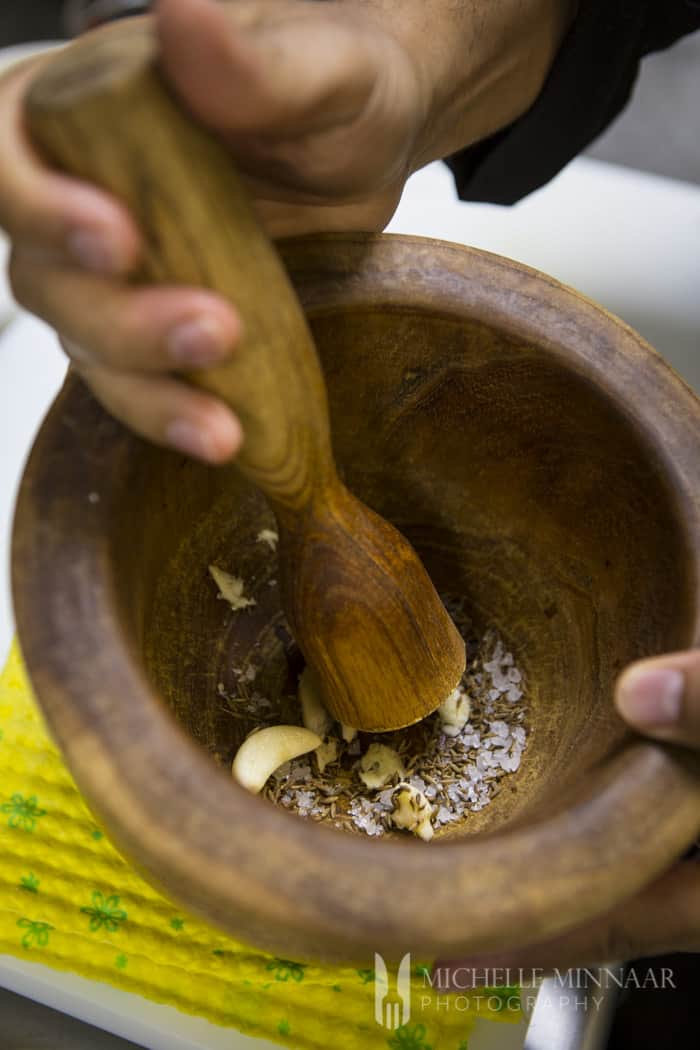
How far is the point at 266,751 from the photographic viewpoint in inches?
27.9

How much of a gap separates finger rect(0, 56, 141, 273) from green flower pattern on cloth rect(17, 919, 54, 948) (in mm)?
574

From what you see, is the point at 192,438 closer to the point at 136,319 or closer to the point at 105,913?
the point at 136,319

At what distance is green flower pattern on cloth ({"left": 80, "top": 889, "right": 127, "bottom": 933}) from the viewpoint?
0.78 m

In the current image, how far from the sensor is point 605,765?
0.58 meters

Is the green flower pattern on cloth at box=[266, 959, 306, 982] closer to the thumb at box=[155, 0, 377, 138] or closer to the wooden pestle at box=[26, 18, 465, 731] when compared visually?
the wooden pestle at box=[26, 18, 465, 731]

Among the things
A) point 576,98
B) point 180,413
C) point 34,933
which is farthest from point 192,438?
point 576,98

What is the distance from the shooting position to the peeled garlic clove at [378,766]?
764mm

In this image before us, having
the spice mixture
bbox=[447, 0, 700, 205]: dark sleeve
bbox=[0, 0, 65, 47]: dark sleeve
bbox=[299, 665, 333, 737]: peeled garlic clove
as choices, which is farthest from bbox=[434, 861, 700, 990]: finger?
bbox=[0, 0, 65, 47]: dark sleeve

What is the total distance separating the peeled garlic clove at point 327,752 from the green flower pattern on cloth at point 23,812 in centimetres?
25

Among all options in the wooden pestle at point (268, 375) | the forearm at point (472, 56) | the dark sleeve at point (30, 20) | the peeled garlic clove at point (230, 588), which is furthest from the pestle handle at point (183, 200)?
the dark sleeve at point (30, 20)

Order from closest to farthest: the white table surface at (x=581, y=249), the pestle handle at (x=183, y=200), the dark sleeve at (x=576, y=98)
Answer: the pestle handle at (x=183, y=200), the dark sleeve at (x=576, y=98), the white table surface at (x=581, y=249)

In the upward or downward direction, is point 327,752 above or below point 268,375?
below

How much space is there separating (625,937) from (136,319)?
533mm

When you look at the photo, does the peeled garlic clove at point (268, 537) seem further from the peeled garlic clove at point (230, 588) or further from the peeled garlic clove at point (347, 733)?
the peeled garlic clove at point (347, 733)
